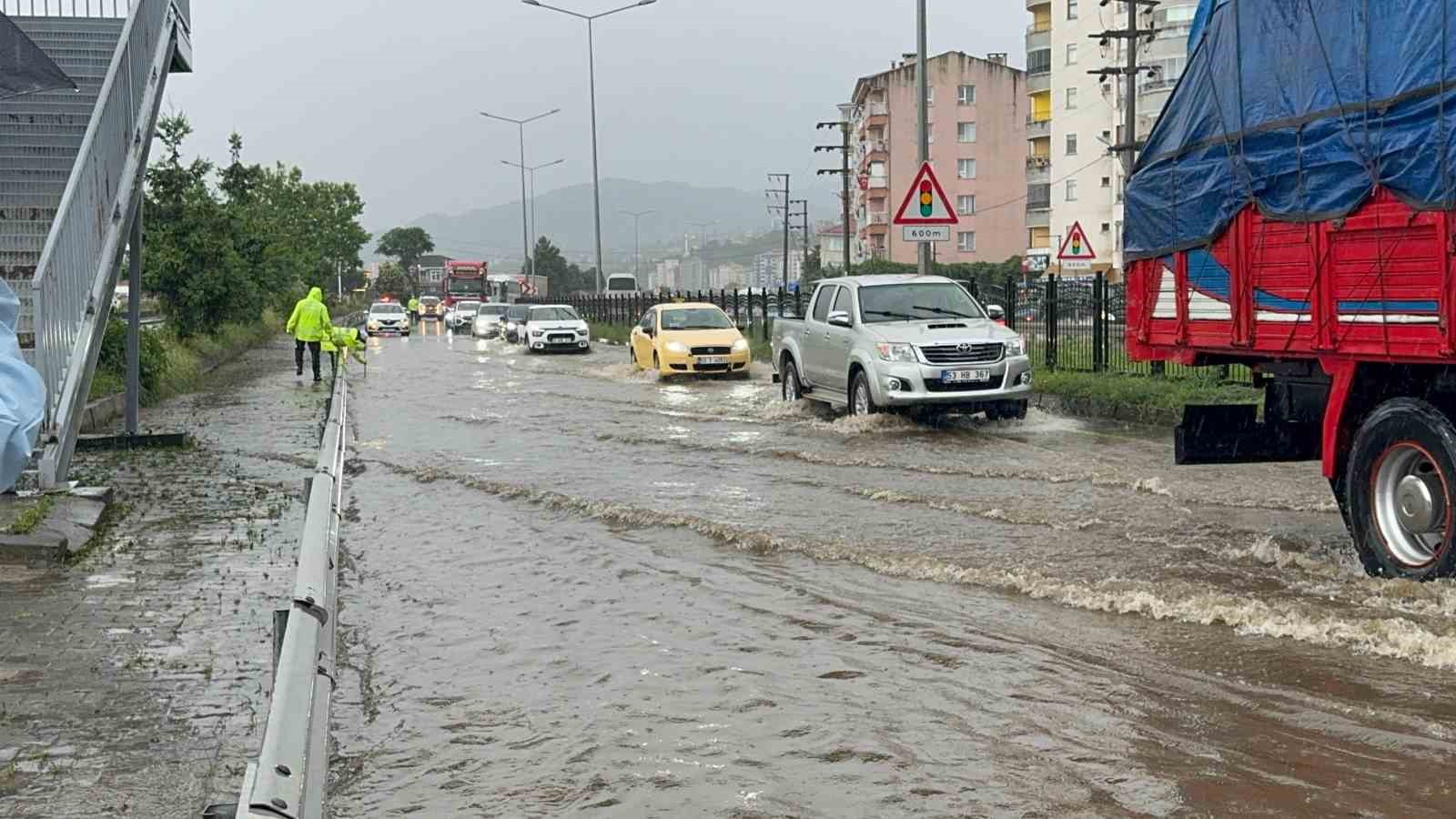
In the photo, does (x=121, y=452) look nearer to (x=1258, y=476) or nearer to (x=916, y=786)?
(x=1258, y=476)

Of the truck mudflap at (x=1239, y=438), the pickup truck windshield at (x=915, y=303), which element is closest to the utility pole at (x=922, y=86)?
the pickup truck windshield at (x=915, y=303)

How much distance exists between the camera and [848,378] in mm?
18172

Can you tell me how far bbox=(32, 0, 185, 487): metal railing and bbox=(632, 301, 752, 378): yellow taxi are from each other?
42.0ft

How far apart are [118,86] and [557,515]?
5659mm

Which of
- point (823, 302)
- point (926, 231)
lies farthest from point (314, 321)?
point (926, 231)

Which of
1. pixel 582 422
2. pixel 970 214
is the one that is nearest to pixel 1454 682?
pixel 582 422

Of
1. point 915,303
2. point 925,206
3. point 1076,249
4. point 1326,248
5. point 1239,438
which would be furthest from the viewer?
point 1076,249

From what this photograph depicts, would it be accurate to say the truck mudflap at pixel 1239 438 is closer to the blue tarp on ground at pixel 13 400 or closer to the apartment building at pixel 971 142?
the blue tarp on ground at pixel 13 400

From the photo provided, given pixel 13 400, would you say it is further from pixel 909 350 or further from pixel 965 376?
pixel 965 376

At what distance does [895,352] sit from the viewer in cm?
1716

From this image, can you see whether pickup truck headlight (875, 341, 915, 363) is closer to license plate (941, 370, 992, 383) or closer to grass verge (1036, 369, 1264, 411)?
license plate (941, 370, 992, 383)

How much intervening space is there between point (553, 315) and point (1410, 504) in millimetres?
35391

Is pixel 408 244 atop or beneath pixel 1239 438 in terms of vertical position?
atop

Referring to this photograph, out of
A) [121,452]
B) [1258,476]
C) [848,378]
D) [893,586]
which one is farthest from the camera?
[848,378]
